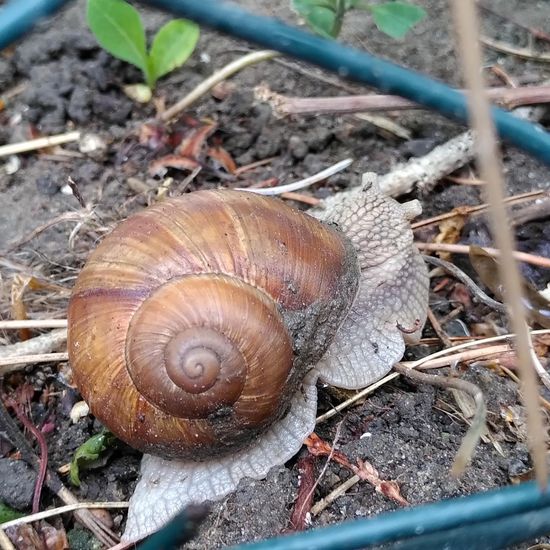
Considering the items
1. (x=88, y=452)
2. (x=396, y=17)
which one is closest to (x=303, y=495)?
(x=88, y=452)

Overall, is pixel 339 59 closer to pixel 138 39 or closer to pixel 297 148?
pixel 297 148

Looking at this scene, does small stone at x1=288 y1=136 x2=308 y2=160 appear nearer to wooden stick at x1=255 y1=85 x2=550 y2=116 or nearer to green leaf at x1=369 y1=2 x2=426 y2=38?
wooden stick at x1=255 y1=85 x2=550 y2=116

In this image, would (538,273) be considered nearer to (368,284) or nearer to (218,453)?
(368,284)

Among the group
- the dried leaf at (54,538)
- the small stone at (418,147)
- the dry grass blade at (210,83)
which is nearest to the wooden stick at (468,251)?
the small stone at (418,147)

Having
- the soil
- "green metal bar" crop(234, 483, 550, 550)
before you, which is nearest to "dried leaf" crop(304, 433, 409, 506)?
the soil

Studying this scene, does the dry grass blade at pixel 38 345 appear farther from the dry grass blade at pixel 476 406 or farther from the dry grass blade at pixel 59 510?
the dry grass blade at pixel 476 406
